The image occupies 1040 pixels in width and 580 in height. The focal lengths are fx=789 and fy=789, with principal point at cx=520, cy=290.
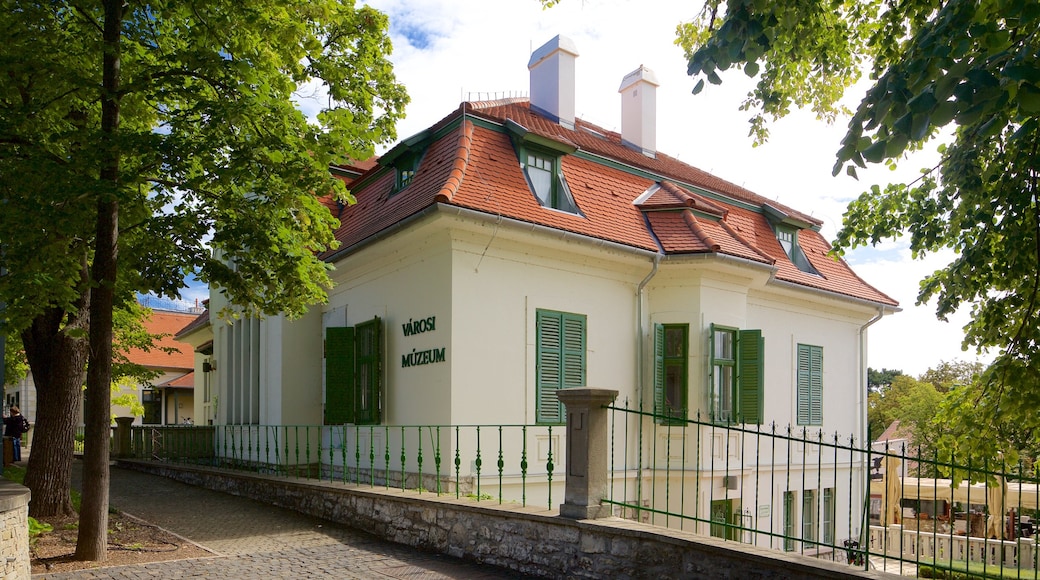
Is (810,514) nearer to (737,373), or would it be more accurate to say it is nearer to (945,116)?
(737,373)

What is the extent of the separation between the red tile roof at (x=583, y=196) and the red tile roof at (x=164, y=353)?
27.8 metres

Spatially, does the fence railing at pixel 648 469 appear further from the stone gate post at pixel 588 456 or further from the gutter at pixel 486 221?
the gutter at pixel 486 221

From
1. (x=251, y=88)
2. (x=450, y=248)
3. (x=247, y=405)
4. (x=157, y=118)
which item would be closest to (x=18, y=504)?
(x=251, y=88)

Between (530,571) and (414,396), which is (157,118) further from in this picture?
(530,571)

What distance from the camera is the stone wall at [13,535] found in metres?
6.54

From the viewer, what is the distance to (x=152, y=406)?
41.0 metres

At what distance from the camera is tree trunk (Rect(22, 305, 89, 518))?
411 inches

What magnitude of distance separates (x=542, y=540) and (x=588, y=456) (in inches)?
40.5

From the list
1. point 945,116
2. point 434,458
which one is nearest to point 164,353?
point 434,458

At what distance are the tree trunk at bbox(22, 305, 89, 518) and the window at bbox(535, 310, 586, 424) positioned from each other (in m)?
6.48

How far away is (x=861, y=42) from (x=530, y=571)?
6485mm

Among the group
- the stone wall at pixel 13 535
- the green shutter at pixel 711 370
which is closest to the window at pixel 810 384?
the green shutter at pixel 711 370

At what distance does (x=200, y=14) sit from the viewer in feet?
26.2

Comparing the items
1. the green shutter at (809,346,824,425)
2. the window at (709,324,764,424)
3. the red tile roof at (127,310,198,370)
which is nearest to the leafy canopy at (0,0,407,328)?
the window at (709,324,764,424)
